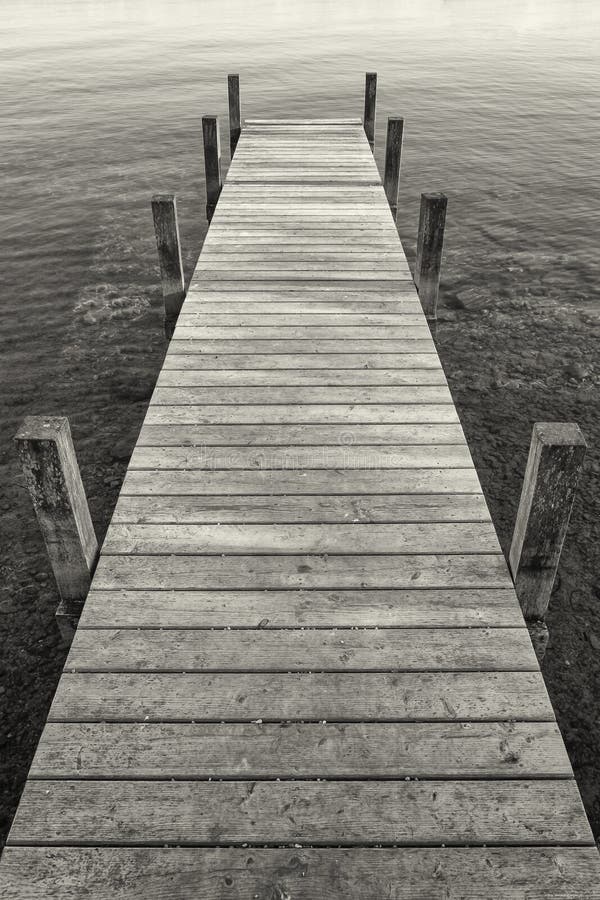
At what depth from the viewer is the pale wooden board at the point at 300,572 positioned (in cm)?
371

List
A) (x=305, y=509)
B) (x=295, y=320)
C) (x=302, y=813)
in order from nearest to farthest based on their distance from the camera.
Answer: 1. (x=302, y=813)
2. (x=305, y=509)
3. (x=295, y=320)

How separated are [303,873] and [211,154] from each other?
11788 mm

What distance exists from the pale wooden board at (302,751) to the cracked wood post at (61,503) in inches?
43.9

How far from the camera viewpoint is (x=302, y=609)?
11.7ft

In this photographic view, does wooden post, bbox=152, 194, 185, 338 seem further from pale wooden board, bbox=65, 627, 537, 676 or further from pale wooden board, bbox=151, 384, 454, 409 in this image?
pale wooden board, bbox=65, 627, 537, 676

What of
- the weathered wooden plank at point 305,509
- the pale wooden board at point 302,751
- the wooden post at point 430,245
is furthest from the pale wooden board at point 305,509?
the wooden post at point 430,245

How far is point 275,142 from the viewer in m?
12.6

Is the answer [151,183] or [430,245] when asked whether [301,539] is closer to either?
[430,245]

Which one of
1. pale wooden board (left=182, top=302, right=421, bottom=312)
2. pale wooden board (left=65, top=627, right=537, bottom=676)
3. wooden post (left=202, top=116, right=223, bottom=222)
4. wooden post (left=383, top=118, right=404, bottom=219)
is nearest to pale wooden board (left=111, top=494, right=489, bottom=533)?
pale wooden board (left=65, top=627, right=537, bottom=676)

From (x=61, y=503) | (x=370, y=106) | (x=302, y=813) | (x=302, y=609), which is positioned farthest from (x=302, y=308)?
(x=370, y=106)

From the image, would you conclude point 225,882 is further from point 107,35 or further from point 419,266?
point 107,35

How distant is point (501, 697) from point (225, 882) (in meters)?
1.50

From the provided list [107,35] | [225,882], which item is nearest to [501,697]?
[225,882]

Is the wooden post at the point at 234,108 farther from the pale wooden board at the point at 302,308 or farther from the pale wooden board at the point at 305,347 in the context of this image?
the pale wooden board at the point at 305,347
